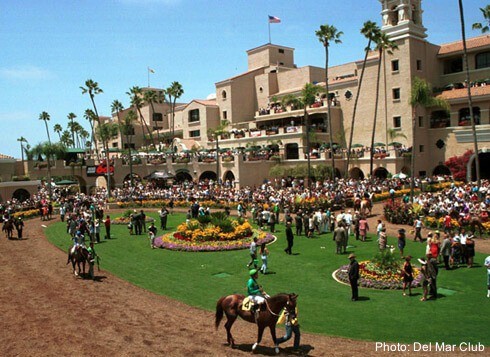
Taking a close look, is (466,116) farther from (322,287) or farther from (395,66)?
(322,287)

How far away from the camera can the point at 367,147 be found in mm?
48094

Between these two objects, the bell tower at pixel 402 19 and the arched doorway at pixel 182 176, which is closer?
the bell tower at pixel 402 19

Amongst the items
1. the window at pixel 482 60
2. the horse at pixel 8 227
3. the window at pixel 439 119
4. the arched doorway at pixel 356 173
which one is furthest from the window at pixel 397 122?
the horse at pixel 8 227

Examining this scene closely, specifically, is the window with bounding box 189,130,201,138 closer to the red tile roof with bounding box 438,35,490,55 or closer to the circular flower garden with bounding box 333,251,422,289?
the red tile roof with bounding box 438,35,490,55

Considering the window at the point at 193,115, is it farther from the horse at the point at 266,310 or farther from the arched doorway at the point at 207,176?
the horse at the point at 266,310

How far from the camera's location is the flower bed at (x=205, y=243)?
2297 cm

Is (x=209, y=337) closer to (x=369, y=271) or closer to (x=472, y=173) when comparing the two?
(x=369, y=271)

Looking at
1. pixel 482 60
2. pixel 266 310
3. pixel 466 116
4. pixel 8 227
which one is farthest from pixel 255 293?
pixel 482 60

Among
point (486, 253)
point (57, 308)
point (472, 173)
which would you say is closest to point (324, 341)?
point (57, 308)

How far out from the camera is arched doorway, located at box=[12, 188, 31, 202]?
158ft

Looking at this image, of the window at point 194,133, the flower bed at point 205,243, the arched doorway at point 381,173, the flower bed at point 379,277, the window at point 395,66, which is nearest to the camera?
the flower bed at point 379,277

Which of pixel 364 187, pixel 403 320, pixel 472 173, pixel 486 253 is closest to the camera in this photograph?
pixel 403 320

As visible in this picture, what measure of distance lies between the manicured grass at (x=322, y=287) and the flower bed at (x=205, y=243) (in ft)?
1.93

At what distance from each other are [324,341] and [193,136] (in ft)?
200
